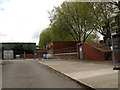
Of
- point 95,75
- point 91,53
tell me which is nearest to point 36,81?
point 95,75

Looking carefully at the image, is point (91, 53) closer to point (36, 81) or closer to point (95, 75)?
point (95, 75)

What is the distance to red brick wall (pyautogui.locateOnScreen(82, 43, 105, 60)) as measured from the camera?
17734 millimetres

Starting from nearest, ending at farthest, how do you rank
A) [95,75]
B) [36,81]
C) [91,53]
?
[36,81] < [95,75] < [91,53]

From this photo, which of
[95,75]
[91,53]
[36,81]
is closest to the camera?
[36,81]

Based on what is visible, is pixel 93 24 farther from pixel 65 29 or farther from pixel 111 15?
pixel 65 29

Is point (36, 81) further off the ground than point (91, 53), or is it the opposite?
point (91, 53)

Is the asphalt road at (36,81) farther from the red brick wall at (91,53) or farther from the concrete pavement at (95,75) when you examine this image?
the red brick wall at (91,53)

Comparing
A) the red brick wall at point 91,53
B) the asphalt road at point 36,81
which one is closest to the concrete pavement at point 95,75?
the asphalt road at point 36,81

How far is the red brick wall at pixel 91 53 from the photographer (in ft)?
58.2

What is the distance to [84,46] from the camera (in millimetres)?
21266

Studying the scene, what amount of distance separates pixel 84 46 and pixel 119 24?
909cm

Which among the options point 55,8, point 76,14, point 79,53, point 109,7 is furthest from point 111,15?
point 55,8

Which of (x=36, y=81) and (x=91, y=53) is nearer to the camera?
(x=36, y=81)

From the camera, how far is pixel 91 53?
1955 cm
